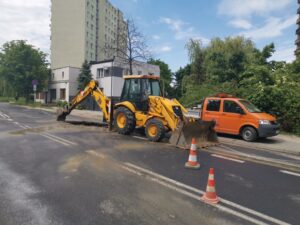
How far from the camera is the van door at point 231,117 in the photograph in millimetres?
11709

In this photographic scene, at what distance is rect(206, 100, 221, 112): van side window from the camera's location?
12.5m

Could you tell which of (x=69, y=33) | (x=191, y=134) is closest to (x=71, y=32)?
(x=69, y=33)

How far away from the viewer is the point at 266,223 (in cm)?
381

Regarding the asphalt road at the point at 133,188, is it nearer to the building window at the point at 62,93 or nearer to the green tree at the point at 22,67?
the building window at the point at 62,93

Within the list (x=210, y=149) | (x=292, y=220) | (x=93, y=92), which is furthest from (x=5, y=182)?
(x=93, y=92)

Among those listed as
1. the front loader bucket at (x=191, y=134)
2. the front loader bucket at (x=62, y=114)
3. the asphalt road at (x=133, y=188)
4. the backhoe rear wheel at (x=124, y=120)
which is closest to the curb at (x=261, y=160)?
the asphalt road at (x=133, y=188)

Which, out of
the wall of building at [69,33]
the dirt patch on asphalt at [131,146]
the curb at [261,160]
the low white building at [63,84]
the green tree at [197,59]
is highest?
the wall of building at [69,33]

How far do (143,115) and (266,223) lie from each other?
755 centimetres

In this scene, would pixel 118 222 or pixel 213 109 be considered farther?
pixel 213 109

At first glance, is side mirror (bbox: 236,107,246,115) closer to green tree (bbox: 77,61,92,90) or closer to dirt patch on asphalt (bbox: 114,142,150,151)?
dirt patch on asphalt (bbox: 114,142,150,151)

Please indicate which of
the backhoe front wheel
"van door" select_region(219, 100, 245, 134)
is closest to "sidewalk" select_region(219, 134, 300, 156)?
"van door" select_region(219, 100, 245, 134)

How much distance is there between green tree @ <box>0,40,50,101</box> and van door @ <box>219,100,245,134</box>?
110ft

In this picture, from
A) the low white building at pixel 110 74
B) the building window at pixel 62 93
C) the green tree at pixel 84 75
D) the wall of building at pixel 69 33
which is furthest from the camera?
the wall of building at pixel 69 33

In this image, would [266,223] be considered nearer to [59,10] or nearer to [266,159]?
[266,159]
